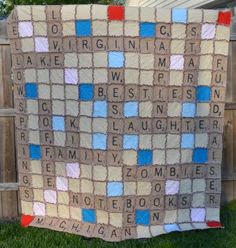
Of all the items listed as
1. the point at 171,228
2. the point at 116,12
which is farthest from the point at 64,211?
the point at 116,12

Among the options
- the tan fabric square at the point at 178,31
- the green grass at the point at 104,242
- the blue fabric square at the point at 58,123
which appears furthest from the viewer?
the blue fabric square at the point at 58,123

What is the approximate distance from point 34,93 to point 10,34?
A: 1.73 feet

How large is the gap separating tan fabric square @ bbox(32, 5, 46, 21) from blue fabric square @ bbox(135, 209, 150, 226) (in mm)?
1780

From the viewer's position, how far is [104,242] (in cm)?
389

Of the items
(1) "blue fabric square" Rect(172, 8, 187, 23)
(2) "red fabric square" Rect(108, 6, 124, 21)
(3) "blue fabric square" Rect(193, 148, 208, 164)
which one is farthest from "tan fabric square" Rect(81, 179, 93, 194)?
(1) "blue fabric square" Rect(172, 8, 187, 23)

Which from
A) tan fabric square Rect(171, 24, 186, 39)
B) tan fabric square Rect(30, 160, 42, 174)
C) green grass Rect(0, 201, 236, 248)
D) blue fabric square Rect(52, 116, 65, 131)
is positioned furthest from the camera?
tan fabric square Rect(30, 160, 42, 174)

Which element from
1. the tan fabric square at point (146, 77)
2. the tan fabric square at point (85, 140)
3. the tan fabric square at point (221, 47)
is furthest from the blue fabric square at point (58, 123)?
the tan fabric square at point (221, 47)

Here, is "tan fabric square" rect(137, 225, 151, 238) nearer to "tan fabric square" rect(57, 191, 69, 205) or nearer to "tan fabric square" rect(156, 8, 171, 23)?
"tan fabric square" rect(57, 191, 69, 205)

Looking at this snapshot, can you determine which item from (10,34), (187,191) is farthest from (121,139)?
(10,34)

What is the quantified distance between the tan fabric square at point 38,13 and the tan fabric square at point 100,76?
0.61m

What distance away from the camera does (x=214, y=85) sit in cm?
400

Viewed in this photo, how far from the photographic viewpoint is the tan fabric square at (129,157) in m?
3.98

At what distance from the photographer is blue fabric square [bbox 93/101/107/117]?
3.93 metres

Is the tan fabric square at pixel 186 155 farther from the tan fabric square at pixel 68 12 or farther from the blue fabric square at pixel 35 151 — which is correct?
the tan fabric square at pixel 68 12
